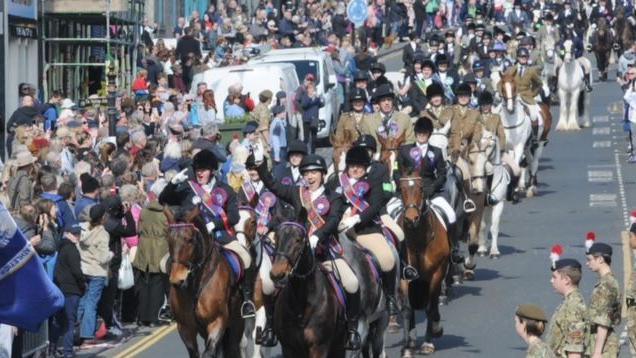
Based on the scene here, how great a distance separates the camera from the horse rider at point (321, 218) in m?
18.2

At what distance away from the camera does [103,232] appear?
2306 cm

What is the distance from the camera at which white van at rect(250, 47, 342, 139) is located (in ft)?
140

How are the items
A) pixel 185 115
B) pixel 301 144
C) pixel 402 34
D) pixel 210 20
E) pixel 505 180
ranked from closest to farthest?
pixel 301 144, pixel 505 180, pixel 185 115, pixel 210 20, pixel 402 34

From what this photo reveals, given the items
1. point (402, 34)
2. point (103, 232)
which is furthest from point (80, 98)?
point (402, 34)

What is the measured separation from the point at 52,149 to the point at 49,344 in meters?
4.67

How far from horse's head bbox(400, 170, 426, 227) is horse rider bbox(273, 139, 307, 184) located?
1117 mm

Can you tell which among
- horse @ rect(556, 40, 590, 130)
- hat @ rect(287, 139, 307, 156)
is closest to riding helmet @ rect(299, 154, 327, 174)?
hat @ rect(287, 139, 307, 156)

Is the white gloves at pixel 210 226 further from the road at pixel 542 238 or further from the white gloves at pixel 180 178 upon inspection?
the road at pixel 542 238

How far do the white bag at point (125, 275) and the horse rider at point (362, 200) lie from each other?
16.1ft

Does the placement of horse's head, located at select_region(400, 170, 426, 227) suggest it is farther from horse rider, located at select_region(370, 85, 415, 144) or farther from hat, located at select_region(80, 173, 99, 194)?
horse rider, located at select_region(370, 85, 415, 144)

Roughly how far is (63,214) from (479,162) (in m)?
8.01

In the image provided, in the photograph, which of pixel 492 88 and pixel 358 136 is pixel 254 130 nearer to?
pixel 358 136

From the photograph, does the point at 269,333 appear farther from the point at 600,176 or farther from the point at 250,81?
the point at 600,176

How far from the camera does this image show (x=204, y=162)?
1978 centimetres
